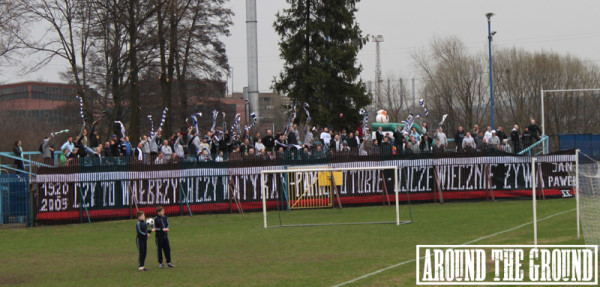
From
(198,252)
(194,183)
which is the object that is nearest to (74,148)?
(194,183)

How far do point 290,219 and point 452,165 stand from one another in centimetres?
789

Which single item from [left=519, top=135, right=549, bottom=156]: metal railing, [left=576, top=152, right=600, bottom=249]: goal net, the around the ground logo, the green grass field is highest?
[left=519, top=135, right=549, bottom=156]: metal railing

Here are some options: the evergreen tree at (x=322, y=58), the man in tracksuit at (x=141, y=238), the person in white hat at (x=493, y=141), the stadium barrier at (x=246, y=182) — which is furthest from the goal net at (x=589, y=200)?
the evergreen tree at (x=322, y=58)

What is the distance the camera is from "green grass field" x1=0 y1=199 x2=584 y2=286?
47.0 ft

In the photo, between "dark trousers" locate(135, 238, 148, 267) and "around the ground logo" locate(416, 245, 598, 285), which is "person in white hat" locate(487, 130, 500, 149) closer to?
"around the ground logo" locate(416, 245, 598, 285)

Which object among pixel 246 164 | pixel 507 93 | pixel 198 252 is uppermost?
pixel 507 93

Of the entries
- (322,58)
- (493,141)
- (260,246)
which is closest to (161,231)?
(260,246)

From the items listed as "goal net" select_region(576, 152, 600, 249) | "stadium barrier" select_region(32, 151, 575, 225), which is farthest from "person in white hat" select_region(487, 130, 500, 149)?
"goal net" select_region(576, 152, 600, 249)

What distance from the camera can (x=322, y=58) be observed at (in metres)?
43.6

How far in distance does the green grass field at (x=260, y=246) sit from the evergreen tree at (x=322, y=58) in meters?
16.8

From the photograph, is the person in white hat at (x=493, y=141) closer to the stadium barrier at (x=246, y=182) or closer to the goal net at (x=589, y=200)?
the stadium barrier at (x=246, y=182)

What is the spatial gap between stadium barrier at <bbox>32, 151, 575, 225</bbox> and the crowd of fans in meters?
0.19

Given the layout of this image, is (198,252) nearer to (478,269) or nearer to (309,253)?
(309,253)

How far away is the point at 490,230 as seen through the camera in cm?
1983
